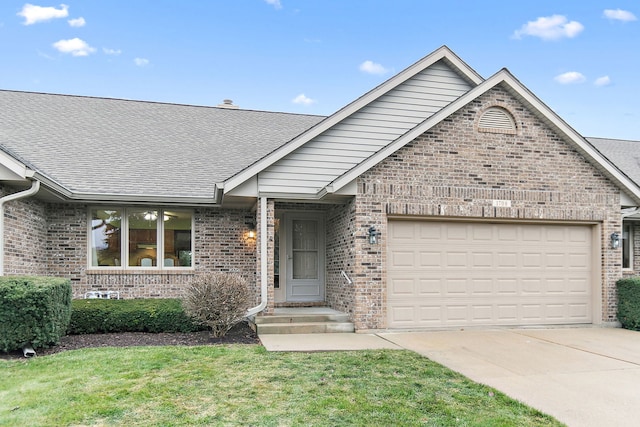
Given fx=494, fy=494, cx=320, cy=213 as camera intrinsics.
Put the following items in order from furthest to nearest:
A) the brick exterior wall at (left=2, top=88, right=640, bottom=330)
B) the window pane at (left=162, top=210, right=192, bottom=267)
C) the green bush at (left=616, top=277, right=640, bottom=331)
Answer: the window pane at (left=162, top=210, right=192, bottom=267) < the green bush at (left=616, top=277, right=640, bottom=331) < the brick exterior wall at (left=2, top=88, right=640, bottom=330)

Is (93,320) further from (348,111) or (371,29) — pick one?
(371,29)

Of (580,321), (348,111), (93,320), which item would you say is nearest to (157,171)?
(93,320)

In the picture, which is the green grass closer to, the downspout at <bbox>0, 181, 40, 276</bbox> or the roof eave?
the downspout at <bbox>0, 181, 40, 276</bbox>

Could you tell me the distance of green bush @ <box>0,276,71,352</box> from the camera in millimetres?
7289

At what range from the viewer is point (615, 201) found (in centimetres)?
1098

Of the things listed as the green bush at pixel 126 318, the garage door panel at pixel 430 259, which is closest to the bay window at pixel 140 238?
the green bush at pixel 126 318

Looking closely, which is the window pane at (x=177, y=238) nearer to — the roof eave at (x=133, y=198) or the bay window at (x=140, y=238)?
the bay window at (x=140, y=238)

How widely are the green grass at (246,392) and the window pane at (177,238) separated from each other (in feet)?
14.4

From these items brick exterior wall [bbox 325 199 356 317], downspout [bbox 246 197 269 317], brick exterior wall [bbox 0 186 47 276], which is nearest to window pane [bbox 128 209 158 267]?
brick exterior wall [bbox 0 186 47 276]

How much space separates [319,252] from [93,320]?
5229 mm

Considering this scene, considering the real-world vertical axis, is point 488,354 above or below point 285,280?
below

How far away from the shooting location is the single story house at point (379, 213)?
9906 mm

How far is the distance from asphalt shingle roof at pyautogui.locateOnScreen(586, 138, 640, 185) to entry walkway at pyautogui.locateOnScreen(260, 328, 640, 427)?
745 cm

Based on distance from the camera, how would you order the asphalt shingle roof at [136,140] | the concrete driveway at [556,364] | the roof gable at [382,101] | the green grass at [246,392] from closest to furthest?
the green grass at [246,392]
the concrete driveway at [556,364]
the roof gable at [382,101]
the asphalt shingle roof at [136,140]
